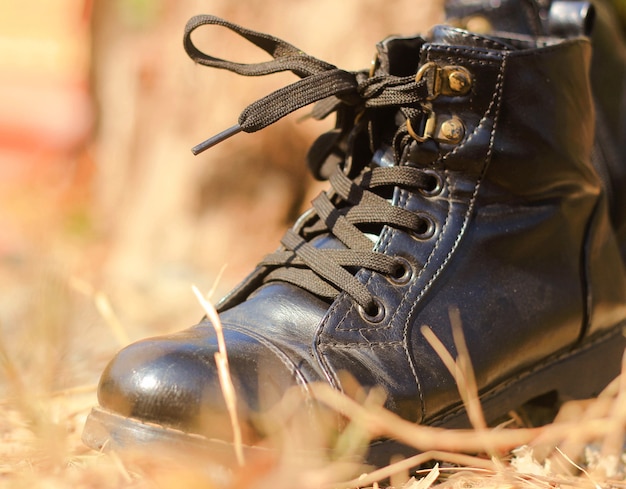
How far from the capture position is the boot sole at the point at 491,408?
1.15 meters

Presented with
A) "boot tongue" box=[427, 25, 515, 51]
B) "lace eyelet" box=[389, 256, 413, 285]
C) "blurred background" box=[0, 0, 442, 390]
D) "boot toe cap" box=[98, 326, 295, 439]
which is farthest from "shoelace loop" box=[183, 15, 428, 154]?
"blurred background" box=[0, 0, 442, 390]

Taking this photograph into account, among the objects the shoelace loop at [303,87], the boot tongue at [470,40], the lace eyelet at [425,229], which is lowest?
the lace eyelet at [425,229]

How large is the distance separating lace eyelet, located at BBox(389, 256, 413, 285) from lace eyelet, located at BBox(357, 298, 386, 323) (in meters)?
0.06

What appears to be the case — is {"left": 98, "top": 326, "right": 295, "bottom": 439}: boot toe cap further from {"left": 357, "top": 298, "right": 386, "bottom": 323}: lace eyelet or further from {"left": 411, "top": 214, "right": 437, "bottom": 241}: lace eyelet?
{"left": 411, "top": 214, "right": 437, "bottom": 241}: lace eyelet

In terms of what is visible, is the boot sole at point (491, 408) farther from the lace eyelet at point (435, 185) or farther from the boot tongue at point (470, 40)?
the boot tongue at point (470, 40)

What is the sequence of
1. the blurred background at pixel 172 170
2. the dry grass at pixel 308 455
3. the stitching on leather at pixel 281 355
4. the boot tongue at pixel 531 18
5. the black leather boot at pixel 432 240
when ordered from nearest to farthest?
the dry grass at pixel 308 455 < the stitching on leather at pixel 281 355 < the black leather boot at pixel 432 240 < the boot tongue at pixel 531 18 < the blurred background at pixel 172 170

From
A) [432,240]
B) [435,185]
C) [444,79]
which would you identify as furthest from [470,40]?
[432,240]

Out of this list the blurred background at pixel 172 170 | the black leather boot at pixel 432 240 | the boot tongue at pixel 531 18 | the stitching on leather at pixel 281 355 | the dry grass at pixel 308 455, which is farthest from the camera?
the blurred background at pixel 172 170

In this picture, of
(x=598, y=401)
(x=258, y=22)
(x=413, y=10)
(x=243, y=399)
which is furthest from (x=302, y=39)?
(x=243, y=399)

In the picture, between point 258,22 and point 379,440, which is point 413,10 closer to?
point 258,22

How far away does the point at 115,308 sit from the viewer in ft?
10.9

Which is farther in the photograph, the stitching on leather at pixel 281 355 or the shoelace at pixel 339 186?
the shoelace at pixel 339 186

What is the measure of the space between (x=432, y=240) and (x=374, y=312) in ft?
0.63

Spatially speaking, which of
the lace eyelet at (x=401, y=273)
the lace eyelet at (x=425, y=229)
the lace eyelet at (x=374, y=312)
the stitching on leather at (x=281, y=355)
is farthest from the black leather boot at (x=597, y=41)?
the stitching on leather at (x=281, y=355)
